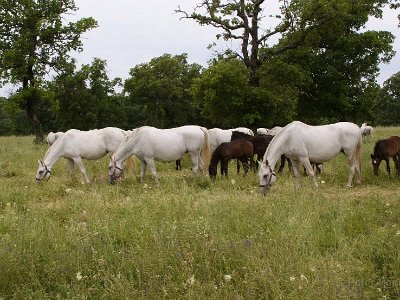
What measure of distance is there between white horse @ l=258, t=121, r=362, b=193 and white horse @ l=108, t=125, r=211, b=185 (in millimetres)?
3040

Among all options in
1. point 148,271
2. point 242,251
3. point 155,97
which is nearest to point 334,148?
point 242,251

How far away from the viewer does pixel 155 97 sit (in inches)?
2041

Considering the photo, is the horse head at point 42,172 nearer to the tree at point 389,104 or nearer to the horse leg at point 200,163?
the horse leg at point 200,163

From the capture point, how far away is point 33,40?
29.4 m

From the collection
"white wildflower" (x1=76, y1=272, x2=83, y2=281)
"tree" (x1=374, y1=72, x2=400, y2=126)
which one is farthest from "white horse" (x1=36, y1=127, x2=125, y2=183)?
"tree" (x1=374, y1=72, x2=400, y2=126)

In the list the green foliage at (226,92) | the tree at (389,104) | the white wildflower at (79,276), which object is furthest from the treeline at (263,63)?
the tree at (389,104)

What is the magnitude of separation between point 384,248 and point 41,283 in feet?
13.8

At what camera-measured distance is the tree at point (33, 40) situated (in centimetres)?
2853

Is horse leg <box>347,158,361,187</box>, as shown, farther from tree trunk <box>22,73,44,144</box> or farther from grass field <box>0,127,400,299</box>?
tree trunk <box>22,73,44,144</box>

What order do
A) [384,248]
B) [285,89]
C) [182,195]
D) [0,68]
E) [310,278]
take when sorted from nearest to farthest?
[310,278] < [384,248] < [182,195] < [285,89] < [0,68]

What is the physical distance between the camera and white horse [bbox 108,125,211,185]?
496 inches

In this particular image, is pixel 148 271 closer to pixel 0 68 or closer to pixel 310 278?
pixel 310 278

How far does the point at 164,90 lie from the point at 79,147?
122ft

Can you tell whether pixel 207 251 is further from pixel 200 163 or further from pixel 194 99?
pixel 194 99
